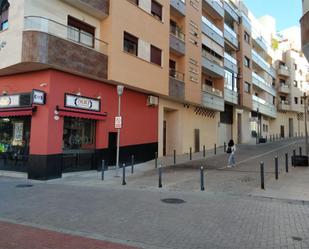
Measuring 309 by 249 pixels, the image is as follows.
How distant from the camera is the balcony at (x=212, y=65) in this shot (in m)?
30.3

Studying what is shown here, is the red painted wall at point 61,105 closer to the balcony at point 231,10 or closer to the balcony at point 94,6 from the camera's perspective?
the balcony at point 94,6

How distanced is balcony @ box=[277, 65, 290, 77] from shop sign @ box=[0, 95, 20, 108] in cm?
5336

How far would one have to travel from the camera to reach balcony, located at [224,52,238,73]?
35.7m

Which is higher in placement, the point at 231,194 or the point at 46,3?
the point at 46,3

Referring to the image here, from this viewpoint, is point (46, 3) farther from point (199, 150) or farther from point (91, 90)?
point (199, 150)

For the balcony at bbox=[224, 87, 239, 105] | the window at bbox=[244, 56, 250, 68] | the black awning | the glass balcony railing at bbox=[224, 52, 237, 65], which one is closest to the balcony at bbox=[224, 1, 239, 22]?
the glass balcony railing at bbox=[224, 52, 237, 65]

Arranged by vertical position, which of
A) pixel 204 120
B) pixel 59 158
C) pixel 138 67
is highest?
pixel 138 67

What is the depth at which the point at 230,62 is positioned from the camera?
37.0m

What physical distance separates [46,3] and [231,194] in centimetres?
1189

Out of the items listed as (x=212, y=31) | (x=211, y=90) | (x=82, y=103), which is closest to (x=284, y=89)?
(x=212, y=31)

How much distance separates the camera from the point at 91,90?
58.4 ft

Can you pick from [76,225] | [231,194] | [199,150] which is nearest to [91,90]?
[231,194]

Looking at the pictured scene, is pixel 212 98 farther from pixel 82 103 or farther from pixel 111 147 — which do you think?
pixel 82 103

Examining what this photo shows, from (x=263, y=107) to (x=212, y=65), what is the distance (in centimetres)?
Result: 2078
